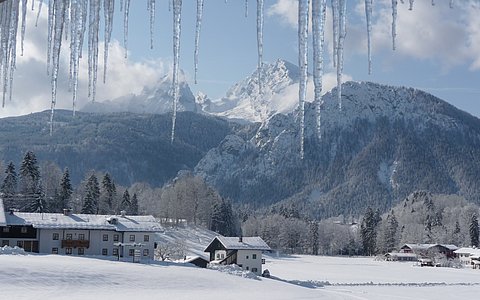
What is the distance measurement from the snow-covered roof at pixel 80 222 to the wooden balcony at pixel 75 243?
1.13m

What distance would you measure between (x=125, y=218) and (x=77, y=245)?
6206mm

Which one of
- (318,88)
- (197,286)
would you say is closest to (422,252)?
(197,286)

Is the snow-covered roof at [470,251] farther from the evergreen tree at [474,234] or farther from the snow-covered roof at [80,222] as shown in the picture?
the snow-covered roof at [80,222]

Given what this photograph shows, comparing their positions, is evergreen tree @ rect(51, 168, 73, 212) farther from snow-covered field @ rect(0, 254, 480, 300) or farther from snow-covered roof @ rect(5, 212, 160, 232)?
snow-covered field @ rect(0, 254, 480, 300)

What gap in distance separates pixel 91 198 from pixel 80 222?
2921cm

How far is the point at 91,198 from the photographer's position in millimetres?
78562

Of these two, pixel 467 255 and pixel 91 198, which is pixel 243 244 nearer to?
pixel 91 198

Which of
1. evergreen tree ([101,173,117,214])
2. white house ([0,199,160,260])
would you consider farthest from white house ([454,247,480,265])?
white house ([0,199,160,260])

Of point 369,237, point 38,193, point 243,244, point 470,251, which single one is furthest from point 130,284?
point 369,237

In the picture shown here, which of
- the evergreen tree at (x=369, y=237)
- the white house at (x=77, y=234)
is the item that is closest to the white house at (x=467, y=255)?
the evergreen tree at (x=369, y=237)

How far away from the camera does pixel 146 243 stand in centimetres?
5134

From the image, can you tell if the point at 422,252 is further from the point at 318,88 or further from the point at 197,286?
the point at 318,88

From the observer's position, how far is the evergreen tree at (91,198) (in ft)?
255

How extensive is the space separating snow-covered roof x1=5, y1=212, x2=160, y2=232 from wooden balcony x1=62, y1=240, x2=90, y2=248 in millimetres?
1125
